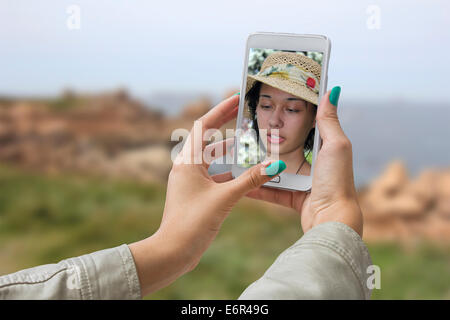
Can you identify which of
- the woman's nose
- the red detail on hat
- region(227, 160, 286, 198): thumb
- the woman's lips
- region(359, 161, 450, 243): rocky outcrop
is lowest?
region(359, 161, 450, 243): rocky outcrop

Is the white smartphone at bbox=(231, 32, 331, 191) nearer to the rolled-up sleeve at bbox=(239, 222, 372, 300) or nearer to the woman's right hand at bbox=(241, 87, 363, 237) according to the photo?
the woman's right hand at bbox=(241, 87, 363, 237)

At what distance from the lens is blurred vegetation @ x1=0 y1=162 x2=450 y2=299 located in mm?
1677

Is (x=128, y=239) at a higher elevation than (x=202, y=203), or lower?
lower

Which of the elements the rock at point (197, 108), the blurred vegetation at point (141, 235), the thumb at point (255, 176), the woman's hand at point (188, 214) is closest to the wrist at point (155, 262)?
the woman's hand at point (188, 214)

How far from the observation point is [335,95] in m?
0.56

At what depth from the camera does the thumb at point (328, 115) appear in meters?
0.55

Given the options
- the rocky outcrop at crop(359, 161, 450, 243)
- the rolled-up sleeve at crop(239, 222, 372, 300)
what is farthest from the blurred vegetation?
the rolled-up sleeve at crop(239, 222, 372, 300)

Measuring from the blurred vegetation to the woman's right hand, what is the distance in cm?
116

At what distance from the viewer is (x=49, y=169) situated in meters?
2.23

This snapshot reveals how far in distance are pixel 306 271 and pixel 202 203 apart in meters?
0.22

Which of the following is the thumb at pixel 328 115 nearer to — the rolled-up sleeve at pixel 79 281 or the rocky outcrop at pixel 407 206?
the rolled-up sleeve at pixel 79 281

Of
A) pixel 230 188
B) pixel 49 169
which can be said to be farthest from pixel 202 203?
pixel 49 169

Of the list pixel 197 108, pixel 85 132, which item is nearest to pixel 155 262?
pixel 197 108

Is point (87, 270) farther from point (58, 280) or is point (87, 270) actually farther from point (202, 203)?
point (202, 203)
